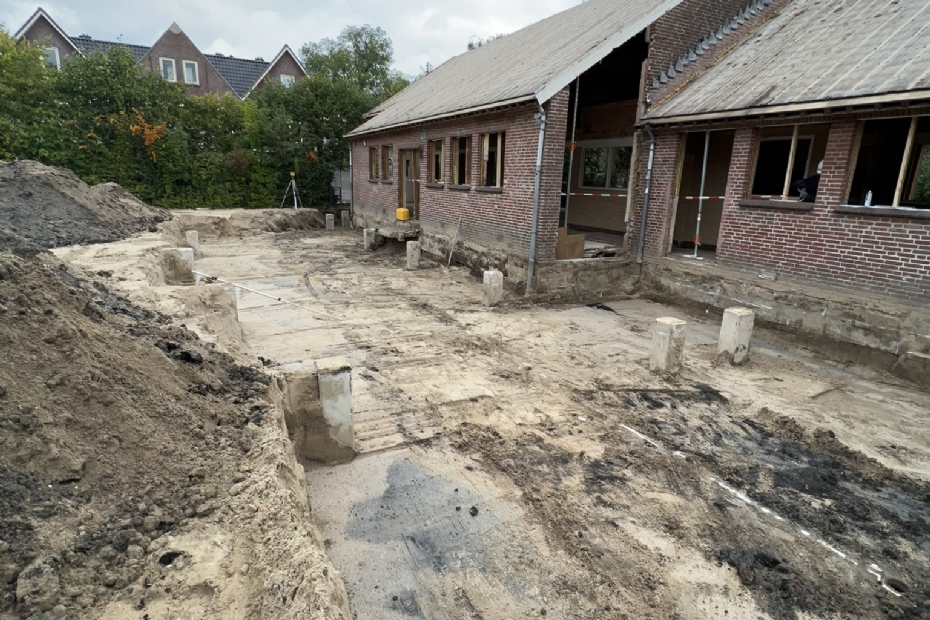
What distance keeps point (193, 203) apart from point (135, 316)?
1850 cm

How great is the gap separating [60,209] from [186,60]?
2729 centimetres

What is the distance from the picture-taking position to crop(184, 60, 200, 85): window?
34.8 meters

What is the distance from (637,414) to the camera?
5648 mm

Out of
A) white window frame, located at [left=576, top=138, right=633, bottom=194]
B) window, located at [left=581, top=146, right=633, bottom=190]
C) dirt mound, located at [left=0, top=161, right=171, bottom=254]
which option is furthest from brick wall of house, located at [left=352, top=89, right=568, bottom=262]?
dirt mound, located at [left=0, top=161, right=171, bottom=254]

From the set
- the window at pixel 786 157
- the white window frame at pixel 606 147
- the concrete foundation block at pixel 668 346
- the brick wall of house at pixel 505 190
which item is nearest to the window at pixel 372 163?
the brick wall of house at pixel 505 190

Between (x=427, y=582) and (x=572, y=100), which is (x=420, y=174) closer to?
(x=572, y=100)

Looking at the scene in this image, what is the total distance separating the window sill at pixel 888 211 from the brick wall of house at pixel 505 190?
4.62 m

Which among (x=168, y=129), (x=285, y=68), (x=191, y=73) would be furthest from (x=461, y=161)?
(x=285, y=68)

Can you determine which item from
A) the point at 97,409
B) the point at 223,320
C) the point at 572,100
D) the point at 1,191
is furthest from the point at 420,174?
the point at 97,409

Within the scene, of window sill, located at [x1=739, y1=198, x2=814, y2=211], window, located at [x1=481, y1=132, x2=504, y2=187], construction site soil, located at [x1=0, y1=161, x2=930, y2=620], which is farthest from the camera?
window, located at [x1=481, y1=132, x2=504, y2=187]

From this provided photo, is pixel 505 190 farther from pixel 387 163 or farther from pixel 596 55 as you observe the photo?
pixel 387 163

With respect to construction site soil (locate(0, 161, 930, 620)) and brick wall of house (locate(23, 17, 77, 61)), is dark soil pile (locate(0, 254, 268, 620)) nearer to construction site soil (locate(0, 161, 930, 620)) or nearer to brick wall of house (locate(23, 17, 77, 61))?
construction site soil (locate(0, 161, 930, 620))

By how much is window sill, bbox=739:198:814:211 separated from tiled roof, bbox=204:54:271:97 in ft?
122

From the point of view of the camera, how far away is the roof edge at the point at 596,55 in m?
9.15
